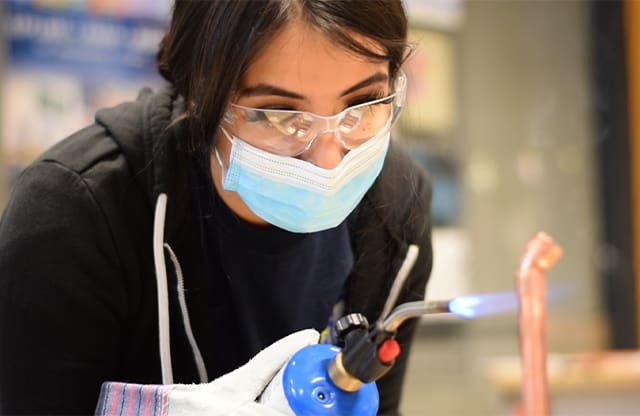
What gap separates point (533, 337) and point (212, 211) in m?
0.33

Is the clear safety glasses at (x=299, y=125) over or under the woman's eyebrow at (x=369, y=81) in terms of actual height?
under

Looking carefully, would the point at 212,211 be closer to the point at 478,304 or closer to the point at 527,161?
the point at 478,304

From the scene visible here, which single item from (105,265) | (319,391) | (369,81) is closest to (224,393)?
(319,391)

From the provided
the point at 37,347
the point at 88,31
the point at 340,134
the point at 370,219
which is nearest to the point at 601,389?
the point at 370,219

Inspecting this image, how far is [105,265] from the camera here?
0.70m

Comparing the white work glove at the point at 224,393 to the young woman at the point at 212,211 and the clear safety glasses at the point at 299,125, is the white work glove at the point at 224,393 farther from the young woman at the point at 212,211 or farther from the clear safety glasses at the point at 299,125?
the clear safety glasses at the point at 299,125

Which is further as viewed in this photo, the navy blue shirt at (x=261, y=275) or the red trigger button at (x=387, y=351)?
the navy blue shirt at (x=261, y=275)

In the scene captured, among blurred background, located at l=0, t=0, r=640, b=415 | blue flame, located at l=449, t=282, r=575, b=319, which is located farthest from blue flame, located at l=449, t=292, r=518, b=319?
blurred background, located at l=0, t=0, r=640, b=415

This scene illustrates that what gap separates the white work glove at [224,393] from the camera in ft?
1.86

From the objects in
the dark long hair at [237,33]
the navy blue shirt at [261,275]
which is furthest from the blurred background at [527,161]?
the dark long hair at [237,33]

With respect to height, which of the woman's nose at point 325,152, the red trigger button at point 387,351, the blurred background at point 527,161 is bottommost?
the blurred background at point 527,161

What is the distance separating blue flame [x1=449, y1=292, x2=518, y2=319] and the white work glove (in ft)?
0.40

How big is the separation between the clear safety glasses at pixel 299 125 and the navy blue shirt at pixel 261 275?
88mm

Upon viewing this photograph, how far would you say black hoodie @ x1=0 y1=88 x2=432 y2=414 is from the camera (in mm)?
673
